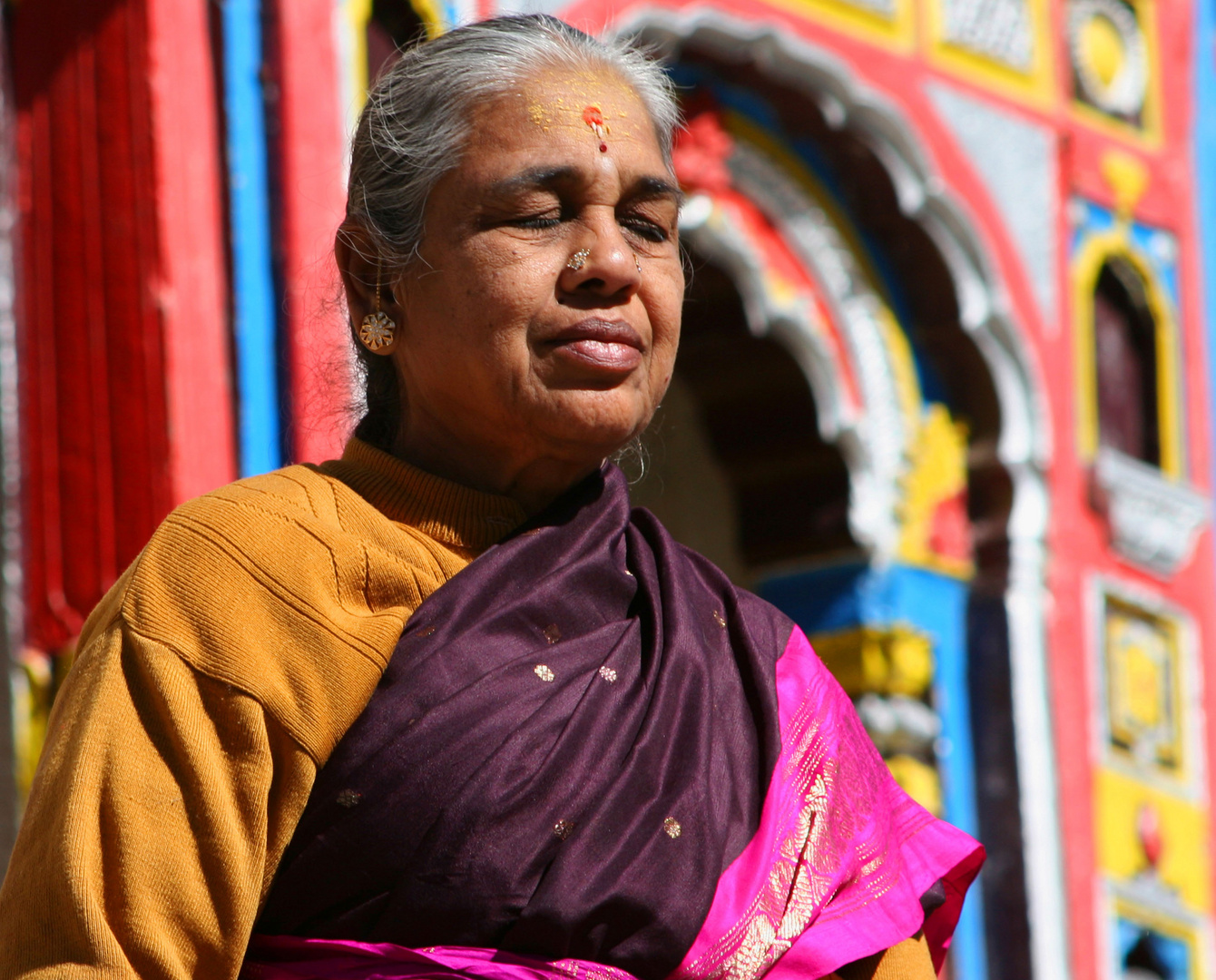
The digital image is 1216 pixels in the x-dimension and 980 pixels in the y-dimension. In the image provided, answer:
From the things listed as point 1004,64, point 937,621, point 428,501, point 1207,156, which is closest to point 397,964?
point 428,501

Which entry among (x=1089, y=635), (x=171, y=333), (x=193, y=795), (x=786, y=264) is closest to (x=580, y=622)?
(x=193, y=795)

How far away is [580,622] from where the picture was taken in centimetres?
166

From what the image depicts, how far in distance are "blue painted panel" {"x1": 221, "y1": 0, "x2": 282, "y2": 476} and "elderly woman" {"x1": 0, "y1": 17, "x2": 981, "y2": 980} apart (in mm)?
1936

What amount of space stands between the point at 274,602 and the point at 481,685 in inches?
6.5

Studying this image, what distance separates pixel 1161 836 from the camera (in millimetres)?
5422

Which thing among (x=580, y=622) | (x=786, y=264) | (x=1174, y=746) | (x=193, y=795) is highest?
(x=786, y=264)

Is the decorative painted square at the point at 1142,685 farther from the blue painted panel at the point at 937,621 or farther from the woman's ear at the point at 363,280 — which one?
the woman's ear at the point at 363,280

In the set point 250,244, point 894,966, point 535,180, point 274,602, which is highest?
point 250,244

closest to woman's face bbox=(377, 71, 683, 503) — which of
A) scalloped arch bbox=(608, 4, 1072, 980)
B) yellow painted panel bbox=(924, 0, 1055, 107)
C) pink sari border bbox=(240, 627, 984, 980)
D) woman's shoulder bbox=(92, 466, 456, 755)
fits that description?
woman's shoulder bbox=(92, 466, 456, 755)

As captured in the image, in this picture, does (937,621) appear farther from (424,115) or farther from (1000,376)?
(424,115)

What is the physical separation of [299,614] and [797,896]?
44cm

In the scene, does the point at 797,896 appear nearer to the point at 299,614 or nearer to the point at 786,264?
the point at 299,614

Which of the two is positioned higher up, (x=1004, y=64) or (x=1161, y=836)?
(x=1004, y=64)

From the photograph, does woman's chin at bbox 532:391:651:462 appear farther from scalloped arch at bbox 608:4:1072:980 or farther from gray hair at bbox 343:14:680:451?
scalloped arch at bbox 608:4:1072:980
